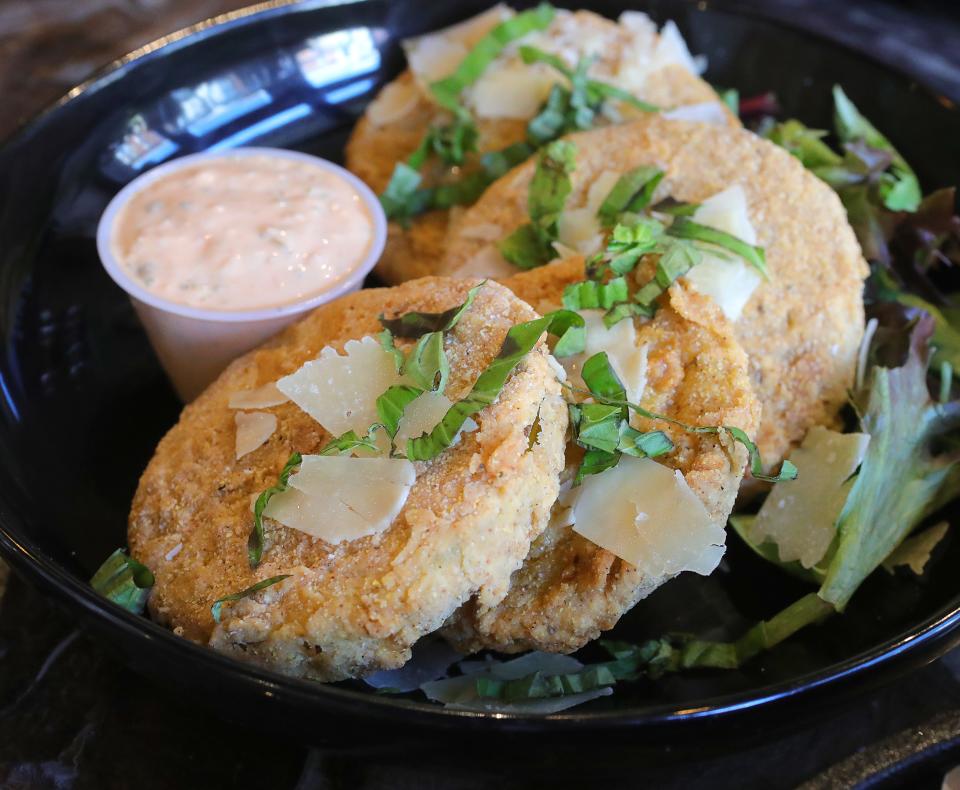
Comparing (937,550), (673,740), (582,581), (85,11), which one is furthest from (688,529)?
(85,11)

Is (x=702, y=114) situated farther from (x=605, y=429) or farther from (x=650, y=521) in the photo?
(x=650, y=521)

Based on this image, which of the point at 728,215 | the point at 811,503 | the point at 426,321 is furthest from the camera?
the point at 728,215

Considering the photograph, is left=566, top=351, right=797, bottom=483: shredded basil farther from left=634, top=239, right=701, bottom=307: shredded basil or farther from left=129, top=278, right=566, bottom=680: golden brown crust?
left=634, top=239, right=701, bottom=307: shredded basil

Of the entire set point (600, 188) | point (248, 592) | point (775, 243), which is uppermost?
point (600, 188)

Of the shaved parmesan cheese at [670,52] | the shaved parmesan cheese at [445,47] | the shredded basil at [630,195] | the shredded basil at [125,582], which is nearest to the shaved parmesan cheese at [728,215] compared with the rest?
the shredded basil at [630,195]

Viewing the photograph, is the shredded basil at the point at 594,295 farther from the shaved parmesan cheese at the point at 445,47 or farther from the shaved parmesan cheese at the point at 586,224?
the shaved parmesan cheese at the point at 445,47

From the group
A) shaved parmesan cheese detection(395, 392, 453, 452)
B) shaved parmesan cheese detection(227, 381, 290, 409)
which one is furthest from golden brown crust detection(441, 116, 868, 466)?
shaved parmesan cheese detection(395, 392, 453, 452)

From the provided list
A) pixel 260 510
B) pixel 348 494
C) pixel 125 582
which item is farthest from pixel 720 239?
pixel 125 582
